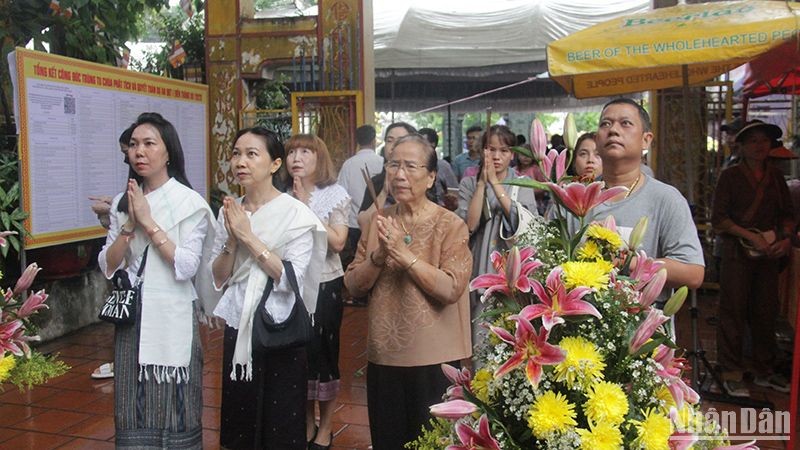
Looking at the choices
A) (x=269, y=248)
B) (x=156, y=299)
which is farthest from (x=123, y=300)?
(x=269, y=248)

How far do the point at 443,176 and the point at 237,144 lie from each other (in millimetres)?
3326

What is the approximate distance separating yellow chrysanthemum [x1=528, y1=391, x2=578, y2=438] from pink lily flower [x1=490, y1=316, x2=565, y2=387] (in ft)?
0.16

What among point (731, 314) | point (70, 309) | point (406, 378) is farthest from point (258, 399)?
point (70, 309)

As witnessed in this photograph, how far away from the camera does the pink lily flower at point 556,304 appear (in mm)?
1564

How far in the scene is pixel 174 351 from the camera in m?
3.02

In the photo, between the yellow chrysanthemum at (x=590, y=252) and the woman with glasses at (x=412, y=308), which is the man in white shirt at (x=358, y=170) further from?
the yellow chrysanthemum at (x=590, y=252)

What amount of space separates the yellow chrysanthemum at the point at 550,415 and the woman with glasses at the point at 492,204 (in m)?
2.18

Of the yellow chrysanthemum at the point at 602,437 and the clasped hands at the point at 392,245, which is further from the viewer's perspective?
the clasped hands at the point at 392,245

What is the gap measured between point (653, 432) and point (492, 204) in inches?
93.4

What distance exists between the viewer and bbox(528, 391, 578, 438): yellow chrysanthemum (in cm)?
154

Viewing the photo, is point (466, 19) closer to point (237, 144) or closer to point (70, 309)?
point (70, 309)

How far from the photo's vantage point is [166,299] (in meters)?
3.03

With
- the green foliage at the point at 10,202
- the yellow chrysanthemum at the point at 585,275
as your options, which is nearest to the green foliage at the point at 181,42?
the green foliage at the point at 10,202

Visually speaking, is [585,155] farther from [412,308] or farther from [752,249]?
Answer: [412,308]
